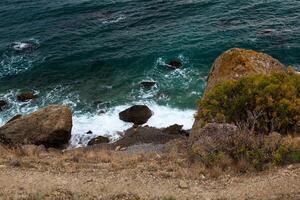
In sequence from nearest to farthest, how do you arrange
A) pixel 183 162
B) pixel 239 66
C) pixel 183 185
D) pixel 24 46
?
pixel 183 185, pixel 183 162, pixel 239 66, pixel 24 46

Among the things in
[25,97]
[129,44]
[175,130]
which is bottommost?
[175,130]

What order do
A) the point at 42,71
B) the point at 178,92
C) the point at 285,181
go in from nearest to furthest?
the point at 285,181 < the point at 178,92 < the point at 42,71

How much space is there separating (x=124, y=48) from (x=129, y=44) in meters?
0.86

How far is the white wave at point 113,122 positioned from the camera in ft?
120

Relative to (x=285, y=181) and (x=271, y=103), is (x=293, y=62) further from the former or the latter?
(x=285, y=181)

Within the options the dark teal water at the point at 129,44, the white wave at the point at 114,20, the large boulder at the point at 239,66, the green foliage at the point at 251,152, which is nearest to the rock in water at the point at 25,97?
the dark teal water at the point at 129,44

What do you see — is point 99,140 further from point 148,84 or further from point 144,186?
point 144,186

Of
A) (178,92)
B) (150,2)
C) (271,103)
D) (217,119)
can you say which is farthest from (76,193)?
(150,2)

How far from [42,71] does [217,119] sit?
92.1 feet

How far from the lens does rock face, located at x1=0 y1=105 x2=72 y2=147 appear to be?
34438 mm

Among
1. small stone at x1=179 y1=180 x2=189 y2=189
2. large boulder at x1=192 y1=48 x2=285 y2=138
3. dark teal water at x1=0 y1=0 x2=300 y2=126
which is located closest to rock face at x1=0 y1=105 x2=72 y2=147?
dark teal water at x1=0 y1=0 x2=300 y2=126

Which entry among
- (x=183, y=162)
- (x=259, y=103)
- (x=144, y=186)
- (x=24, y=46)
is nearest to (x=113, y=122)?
(x=259, y=103)

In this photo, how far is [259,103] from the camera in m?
23.0

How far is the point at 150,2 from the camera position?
57.8 m
